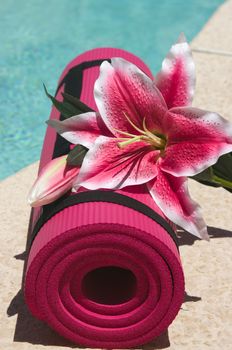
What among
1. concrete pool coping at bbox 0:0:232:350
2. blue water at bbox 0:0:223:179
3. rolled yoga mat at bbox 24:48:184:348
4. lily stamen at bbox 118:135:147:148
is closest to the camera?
lily stamen at bbox 118:135:147:148

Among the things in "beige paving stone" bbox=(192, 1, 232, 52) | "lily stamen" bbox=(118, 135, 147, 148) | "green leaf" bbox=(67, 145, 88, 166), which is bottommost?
"beige paving stone" bbox=(192, 1, 232, 52)

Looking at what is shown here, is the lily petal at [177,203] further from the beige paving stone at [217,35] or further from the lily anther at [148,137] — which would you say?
the beige paving stone at [217,35]

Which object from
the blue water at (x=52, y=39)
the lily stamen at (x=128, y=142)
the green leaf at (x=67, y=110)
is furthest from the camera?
the blue water at (x=52, y=39)

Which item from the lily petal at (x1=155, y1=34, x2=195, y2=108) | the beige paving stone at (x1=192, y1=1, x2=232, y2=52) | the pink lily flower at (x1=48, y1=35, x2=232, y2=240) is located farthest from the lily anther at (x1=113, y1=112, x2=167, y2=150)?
the beige paving stone at (x1=192, y1=1, x2=232, y2=52)

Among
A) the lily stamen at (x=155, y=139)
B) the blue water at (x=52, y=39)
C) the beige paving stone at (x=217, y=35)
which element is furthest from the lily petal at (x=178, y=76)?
the beige paving stone at (x=217, y=35)

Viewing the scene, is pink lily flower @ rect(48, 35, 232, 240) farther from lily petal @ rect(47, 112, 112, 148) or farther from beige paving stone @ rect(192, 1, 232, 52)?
beige paving stone @ rect(192, 1, 232, 52)

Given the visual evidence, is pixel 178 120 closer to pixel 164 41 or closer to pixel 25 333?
pixel 25 333
